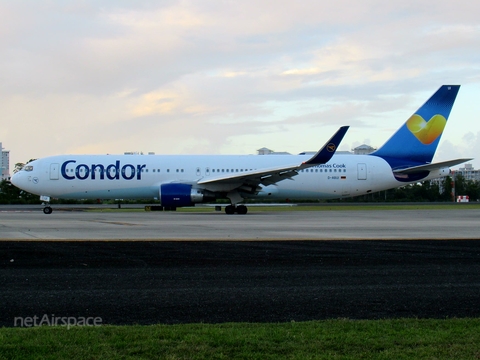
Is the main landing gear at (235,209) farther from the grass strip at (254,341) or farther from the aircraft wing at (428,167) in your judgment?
the grass strip at (254,341)

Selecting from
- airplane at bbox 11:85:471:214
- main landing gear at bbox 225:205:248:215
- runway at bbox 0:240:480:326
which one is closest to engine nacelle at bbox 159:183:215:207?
airplane at bbox 11:85:471:214

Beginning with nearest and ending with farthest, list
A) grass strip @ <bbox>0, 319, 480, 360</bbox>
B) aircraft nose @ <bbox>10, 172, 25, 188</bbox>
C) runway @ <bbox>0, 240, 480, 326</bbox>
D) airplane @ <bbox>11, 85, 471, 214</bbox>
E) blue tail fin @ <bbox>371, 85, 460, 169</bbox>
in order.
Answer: grass strip @ <bbox>0, 319, 480, 360</bbox>
runway @ <bbox>0, 240, 480, 326</bbox>
airplane @ <bbox>11, 85, 471, 214</bbox>
aircraft nose @ <bbox>10, 172, 25, 188</bbox>
blue tail fin @ <bbox>371, 85, 460, 169</bbox>

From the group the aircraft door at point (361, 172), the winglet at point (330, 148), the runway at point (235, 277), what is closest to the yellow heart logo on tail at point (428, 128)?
the aircraft door at point (361, 172)

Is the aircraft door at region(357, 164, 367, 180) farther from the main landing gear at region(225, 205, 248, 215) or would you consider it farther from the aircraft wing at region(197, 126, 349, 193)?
the main landing gear at region(225, 205, 248, 215)

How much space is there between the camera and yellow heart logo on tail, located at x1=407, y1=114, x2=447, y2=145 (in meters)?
34.1

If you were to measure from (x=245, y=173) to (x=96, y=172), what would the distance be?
8.08 meters

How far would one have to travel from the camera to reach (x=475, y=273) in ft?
30.1

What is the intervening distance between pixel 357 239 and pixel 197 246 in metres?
4.14

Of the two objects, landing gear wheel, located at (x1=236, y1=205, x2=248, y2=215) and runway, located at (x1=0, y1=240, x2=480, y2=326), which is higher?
landing gear wheel, located at (x1=236, y1=205, x2=248, y2=215)

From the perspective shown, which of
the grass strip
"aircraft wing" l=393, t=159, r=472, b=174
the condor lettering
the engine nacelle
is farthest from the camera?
"aircraft wing" l=393, t=159, r=472, b=174

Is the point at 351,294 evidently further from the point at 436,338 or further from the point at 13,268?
A: the point at 13,268

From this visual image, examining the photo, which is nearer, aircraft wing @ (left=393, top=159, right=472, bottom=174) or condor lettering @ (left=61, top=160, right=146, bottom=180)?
condor lettering @ (left=61, top=160, right=146, bottom=180)

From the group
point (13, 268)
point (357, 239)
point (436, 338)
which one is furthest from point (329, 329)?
point (357, 239)

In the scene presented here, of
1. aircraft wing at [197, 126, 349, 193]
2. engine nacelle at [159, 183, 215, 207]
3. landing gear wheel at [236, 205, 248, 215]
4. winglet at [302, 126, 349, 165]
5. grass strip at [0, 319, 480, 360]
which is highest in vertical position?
winglet at [302, 126, 349, 165]
